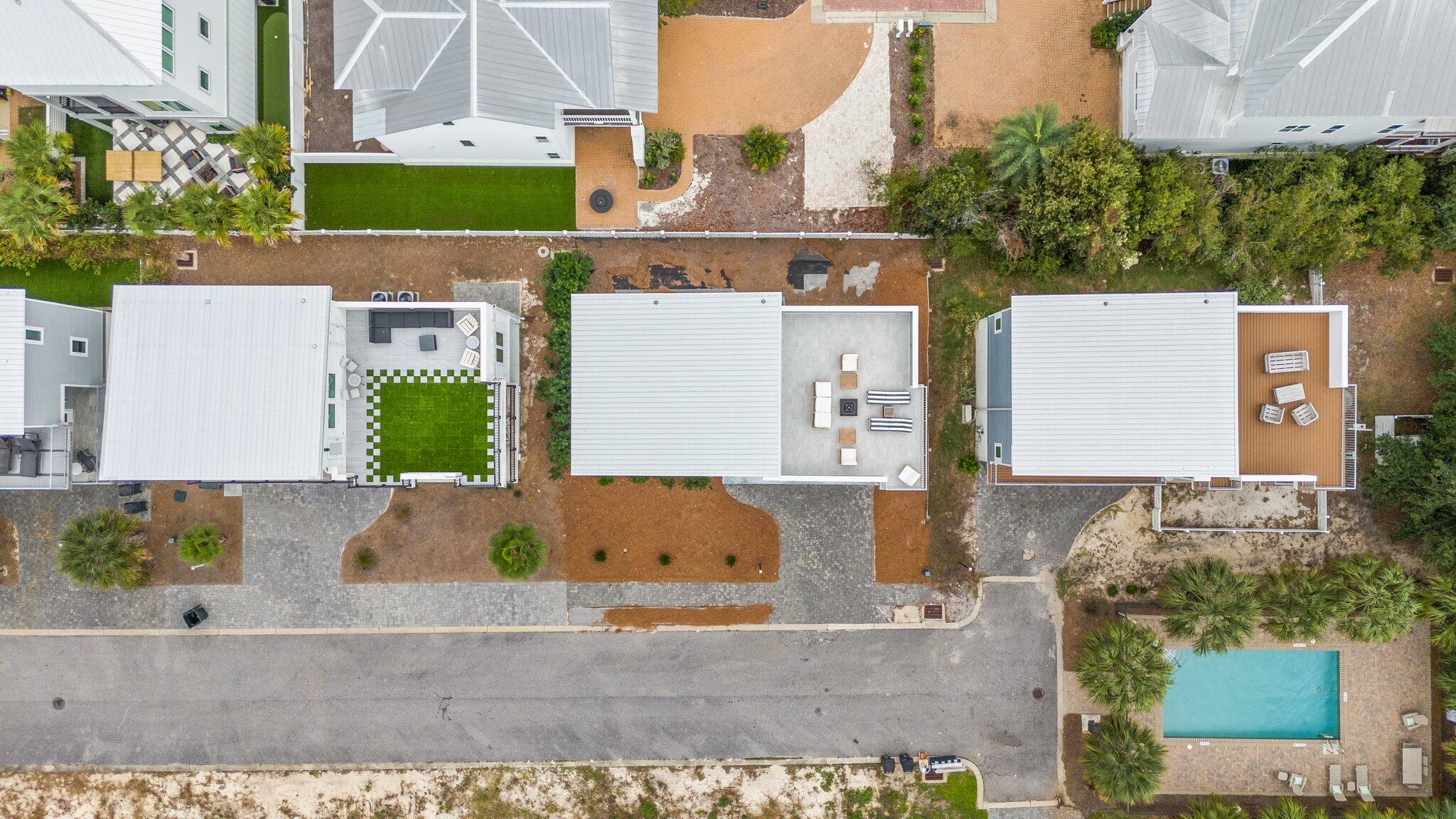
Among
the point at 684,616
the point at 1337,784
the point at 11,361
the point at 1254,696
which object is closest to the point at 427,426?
the point at 684,616

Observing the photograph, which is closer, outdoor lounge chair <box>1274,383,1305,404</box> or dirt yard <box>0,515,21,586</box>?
outdoor lounge chair <box>1274,383,1305,404</box>

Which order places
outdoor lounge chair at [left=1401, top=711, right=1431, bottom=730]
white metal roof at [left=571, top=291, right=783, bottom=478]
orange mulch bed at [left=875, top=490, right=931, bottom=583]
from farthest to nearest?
orange mulch bed at [left=875, top=490, right=931, bottom=583] → outdoor lounge chair at [left=1401, top=711, right=1431, bottom=730] → white metal roof at [left=571, top=291, right=783, bottom=478]

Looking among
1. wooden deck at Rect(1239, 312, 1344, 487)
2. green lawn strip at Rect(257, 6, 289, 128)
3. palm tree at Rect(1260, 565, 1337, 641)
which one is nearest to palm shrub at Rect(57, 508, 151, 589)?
green lawn strip at Rect(257, 6, 289, 128)

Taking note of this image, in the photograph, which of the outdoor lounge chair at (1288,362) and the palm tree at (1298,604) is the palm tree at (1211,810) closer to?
the palm tree at (1298,604)

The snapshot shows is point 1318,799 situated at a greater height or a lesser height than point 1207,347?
lesser

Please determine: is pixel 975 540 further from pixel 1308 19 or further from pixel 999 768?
pixel 1308 19

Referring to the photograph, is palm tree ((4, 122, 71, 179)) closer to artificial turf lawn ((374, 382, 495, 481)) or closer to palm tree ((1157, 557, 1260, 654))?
artificial turf lawn ((374, 382, 495, 481))

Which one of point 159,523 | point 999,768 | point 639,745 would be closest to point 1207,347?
point 999,768
